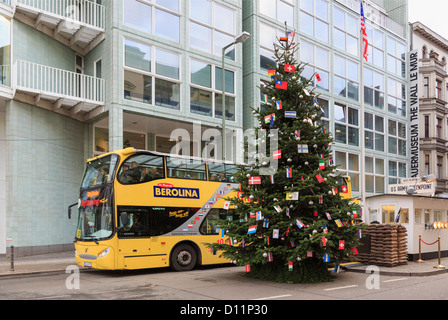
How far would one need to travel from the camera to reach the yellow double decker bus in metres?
13.1

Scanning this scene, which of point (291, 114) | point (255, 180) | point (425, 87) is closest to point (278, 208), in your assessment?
point (255, 180)

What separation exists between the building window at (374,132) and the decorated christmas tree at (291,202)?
21.6 meters

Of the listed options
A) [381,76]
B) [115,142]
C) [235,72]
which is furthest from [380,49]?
[115,142]

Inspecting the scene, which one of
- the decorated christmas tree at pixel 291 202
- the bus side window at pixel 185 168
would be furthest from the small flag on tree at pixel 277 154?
the bus side window at pixel 185 168

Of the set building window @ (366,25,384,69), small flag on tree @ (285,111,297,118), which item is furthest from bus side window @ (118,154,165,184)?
building window @ (366,25,384,69)

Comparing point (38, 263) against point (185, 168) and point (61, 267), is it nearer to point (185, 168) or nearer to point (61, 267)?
point (61, 267)

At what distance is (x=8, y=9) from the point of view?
18922 millimetres

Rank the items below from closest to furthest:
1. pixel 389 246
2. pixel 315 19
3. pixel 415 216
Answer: pixel 389 246 → pixel 415 216 → pixel 315 19

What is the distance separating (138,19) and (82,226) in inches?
435

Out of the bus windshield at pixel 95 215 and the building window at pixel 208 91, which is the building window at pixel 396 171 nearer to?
the building window at pixel 208 91

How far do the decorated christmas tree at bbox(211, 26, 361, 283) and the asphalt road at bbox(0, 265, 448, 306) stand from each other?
0.65 m

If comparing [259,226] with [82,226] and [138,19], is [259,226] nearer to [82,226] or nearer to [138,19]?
[82,226]

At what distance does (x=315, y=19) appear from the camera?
97.8ft

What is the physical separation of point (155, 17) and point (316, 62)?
12570 millimetres
